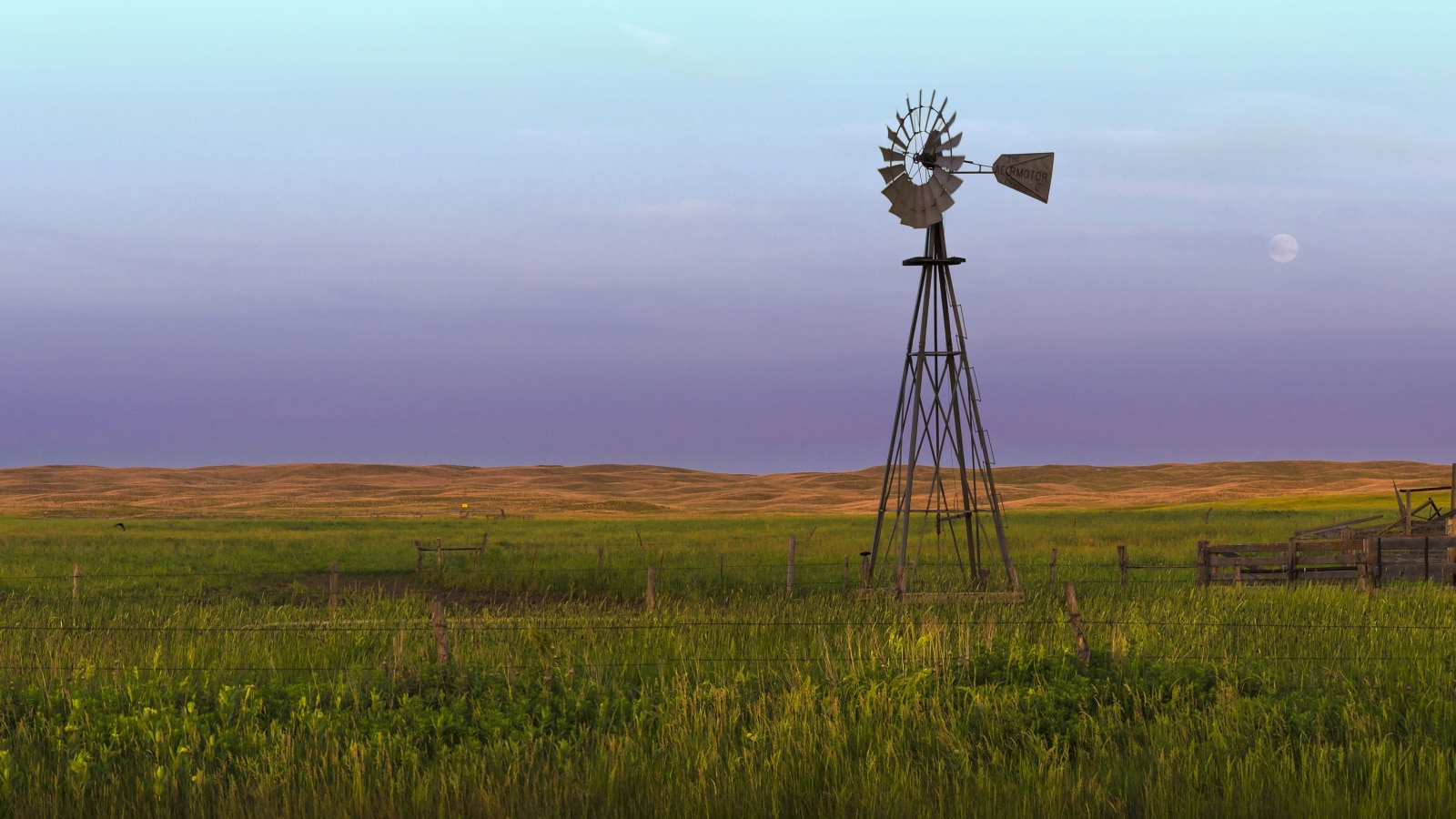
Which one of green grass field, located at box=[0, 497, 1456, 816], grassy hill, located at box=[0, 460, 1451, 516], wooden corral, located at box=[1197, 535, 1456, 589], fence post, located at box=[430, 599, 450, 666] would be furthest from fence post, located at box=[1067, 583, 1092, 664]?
grassy hill, located at box=[0, 460, 1451, 516]

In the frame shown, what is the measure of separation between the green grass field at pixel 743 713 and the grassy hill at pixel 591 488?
245ft

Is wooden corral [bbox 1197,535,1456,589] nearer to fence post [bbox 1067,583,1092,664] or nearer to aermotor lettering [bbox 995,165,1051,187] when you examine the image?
aermotor lettering [bbox 995,165,1051,187]

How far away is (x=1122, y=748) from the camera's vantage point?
356 inches

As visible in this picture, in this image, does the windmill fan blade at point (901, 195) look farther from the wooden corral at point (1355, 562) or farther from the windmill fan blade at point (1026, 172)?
the wooden corral at point (1355, 562)

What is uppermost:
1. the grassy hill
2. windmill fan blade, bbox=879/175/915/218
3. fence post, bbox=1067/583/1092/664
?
windmill fan blade, bbox=879/175/915/218

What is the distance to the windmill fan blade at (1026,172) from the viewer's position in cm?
2091

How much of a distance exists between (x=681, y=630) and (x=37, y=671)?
7.10m

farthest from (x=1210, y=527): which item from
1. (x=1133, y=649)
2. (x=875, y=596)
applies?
(x=1133, y=649)

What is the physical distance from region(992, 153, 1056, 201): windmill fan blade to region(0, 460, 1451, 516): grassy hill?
70.4 m

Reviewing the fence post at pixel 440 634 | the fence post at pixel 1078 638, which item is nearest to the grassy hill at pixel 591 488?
the fence post at pixel 440 634

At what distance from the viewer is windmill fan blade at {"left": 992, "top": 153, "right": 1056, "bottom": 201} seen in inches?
Answer: 823

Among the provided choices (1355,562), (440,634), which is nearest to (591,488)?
(1355,562)

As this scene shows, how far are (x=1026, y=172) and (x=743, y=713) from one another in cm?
1408

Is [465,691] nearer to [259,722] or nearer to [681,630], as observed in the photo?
[259,722]
